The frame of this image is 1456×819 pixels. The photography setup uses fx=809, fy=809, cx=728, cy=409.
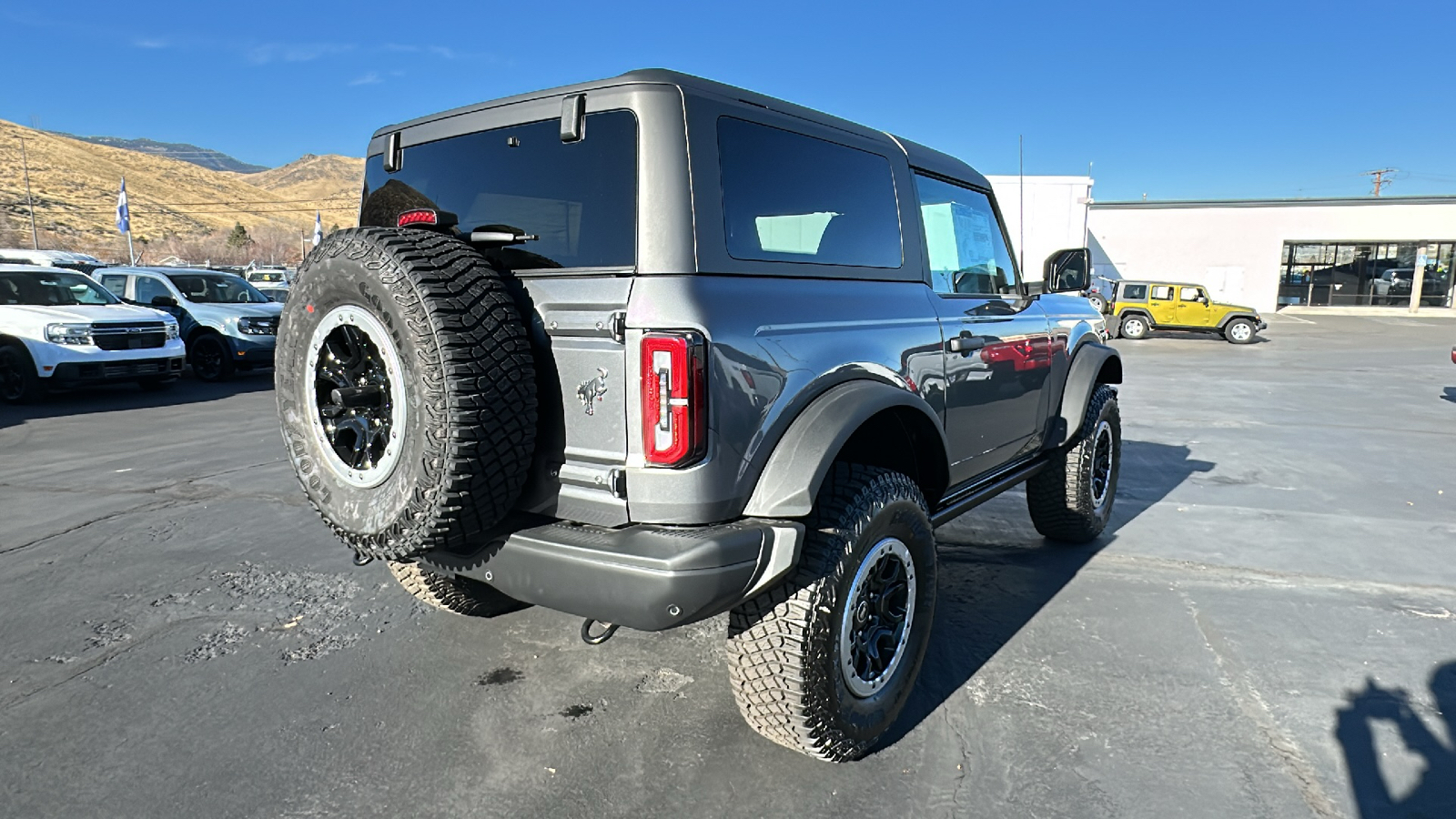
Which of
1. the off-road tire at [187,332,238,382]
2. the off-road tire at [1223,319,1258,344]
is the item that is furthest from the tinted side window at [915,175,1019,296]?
the off-road tire at [1223,319,1258,344]

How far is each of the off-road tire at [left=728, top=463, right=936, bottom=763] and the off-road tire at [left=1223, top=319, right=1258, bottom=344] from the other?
77.0 ft

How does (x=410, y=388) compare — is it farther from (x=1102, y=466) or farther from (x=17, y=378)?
(x=17, y=378)

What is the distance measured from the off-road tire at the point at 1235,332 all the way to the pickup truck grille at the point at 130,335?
24.0 meters

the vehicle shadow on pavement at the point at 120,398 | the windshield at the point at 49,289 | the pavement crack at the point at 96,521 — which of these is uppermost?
the windshield at the point at 49,289

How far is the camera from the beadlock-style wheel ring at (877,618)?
8.24 ft

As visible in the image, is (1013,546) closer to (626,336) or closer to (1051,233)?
(626,336)

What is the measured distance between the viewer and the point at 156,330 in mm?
10680

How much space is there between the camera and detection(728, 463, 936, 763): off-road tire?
92.4 inches

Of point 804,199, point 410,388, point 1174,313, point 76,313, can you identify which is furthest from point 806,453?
point 1174,313

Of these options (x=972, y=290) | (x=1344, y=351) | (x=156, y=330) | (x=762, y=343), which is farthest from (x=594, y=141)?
(x=1344, y=351)

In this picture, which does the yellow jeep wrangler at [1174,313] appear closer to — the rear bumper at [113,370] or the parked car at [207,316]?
the parked car at [207,316]

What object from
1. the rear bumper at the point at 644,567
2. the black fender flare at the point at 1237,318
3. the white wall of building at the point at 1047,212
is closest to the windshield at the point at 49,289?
the rear bumper at the point at 644,567

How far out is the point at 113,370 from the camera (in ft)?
33.3

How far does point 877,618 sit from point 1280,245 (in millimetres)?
40382
